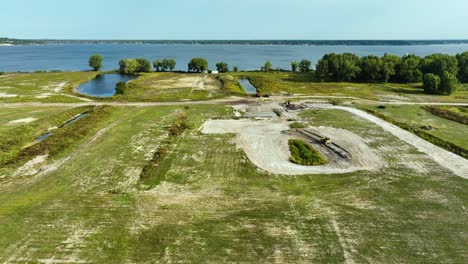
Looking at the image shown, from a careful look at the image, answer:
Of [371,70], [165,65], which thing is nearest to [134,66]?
[165,65]

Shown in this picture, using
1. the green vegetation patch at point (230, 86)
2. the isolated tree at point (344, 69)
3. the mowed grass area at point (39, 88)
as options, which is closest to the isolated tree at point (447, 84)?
the isolated tree at point (344, 69)

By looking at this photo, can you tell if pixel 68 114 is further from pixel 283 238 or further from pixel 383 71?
pixel 383 71

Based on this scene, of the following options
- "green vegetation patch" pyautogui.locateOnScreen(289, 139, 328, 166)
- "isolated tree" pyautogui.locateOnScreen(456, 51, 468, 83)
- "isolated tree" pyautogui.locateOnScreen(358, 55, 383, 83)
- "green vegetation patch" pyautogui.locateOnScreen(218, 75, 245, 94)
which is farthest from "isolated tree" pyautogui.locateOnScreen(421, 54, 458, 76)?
"green vegetation patch" pyautogui.locateOnScreen(289, 139, 328, 166)

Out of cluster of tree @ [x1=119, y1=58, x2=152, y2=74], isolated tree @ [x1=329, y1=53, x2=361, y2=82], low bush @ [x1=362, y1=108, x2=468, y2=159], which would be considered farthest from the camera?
cluster of tree @ [x1=119, y1=58, x2=152, y2=74]

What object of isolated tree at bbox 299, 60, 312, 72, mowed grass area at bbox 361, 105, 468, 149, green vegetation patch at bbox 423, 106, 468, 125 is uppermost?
isolated tree at bbox 299, 60, 312, 72

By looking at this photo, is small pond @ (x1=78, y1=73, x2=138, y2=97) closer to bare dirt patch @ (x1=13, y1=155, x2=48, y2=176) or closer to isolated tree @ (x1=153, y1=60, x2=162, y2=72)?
isolated tree @ (x1=153, y1=60, x2=162, y2=72)

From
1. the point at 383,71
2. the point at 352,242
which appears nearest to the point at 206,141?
the point at 352,242

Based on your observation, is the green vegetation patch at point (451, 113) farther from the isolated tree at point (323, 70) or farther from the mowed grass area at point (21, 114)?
the mowed grass area at point (21, 114)
